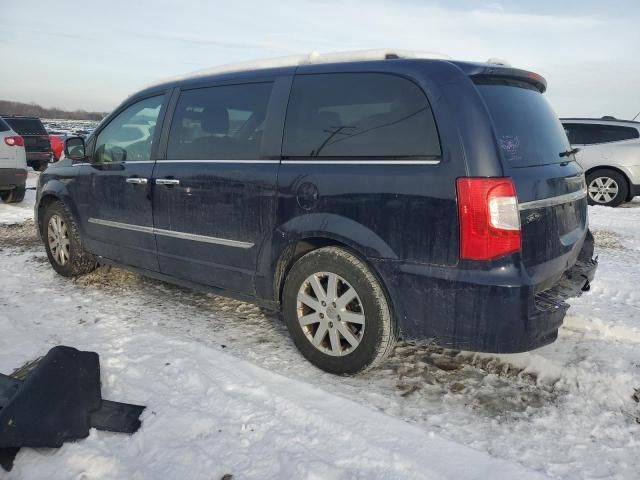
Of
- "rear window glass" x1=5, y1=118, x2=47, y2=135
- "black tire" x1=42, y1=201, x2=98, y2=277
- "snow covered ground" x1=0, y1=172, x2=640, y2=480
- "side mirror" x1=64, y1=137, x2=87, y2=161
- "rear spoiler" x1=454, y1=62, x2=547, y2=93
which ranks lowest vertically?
"snow covered ground" x1=0, y1=172, x2=640, y2=480

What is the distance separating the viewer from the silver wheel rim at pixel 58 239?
16.1 ft

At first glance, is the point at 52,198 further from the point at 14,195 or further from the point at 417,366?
the point at 14,195

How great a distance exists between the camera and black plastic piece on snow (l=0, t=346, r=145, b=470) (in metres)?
2.26

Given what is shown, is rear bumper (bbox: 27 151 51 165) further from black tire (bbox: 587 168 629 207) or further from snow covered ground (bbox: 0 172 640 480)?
black tire (bbox: 587 168 629 207)

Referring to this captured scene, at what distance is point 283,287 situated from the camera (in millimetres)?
3256

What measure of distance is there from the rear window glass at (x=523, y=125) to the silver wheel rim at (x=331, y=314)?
3.75 feet

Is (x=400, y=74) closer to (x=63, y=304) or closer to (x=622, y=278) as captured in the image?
(x=63, y=304)

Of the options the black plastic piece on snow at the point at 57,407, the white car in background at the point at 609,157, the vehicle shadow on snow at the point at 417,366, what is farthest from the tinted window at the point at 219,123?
the white car in background at the point at 609,157

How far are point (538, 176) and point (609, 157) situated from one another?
8.75 m

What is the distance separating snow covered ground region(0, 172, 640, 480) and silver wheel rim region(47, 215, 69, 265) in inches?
30.0

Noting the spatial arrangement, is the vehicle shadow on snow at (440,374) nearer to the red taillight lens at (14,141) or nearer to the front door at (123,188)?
the front door at (123,188)

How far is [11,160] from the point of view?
910 centimetres

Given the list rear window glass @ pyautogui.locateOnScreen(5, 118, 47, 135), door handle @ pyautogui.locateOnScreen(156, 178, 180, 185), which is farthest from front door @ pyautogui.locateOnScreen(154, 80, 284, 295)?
rear window glass @ pyautogui.locateOnScreen(5, 118, 47, 135)

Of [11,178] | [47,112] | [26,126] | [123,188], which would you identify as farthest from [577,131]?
[47,112]
